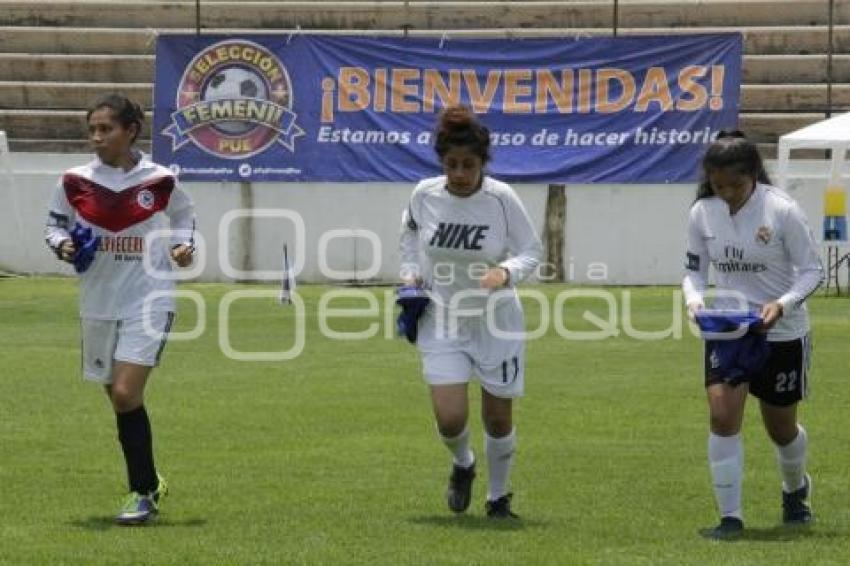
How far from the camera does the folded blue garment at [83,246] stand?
376 inches

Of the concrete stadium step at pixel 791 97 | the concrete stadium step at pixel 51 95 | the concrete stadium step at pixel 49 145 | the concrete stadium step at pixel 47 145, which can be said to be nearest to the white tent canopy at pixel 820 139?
the concrete stadium step at pixel 791 97

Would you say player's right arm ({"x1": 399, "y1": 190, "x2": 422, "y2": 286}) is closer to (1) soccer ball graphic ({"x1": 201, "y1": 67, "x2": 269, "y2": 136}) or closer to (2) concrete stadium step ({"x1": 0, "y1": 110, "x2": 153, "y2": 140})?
(1) soccer ball graphic ({"x1": 201, "y1": 67, "x2": 269, "y2": 136})

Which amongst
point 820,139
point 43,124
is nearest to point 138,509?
point 820,139

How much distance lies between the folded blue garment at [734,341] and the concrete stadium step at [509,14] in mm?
29005

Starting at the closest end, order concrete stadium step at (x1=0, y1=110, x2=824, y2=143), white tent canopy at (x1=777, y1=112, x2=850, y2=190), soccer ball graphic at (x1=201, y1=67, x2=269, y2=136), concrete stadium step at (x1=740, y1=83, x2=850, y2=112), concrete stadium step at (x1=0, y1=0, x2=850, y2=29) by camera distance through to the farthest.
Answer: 1. white tent canopy at (x1=777, y1=112, x2=850, y2=190)
2. soccer ball graphic at (x1=201, y1=67, x2=269, y2=136)
3. concrete stadium step at (x1=740, y1=83, x2=850, y2=112)
4. concrete stadium step at (x1=0, y1=110, x2=824, y2=143)
5. concrete stadium step at (x1=0, y1=0, x2=850, y2=29)

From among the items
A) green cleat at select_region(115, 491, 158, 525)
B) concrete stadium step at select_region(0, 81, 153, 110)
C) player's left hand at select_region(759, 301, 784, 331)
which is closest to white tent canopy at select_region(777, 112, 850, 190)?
concrete stadium step at select_region(0, 81, 153, 110)

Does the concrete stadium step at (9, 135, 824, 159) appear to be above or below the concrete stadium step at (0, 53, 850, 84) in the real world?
below

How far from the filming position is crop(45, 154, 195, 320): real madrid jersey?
974 cm

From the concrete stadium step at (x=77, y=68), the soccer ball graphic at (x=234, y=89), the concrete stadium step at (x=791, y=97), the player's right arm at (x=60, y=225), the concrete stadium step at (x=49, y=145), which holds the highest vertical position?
the concrete stadium step at (x=77, y=68)

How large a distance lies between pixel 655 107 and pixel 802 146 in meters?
4.02

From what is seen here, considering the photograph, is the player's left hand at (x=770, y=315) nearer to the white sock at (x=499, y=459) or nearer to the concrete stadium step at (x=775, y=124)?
the white sock at (x=499, y=459)

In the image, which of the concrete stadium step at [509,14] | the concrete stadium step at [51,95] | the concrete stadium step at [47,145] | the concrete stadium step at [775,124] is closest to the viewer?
the concrete stadium step at [775,124]

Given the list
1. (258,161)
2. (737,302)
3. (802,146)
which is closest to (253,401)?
(737,302)

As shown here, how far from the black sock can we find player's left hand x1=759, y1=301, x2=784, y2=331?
3.00 metres
